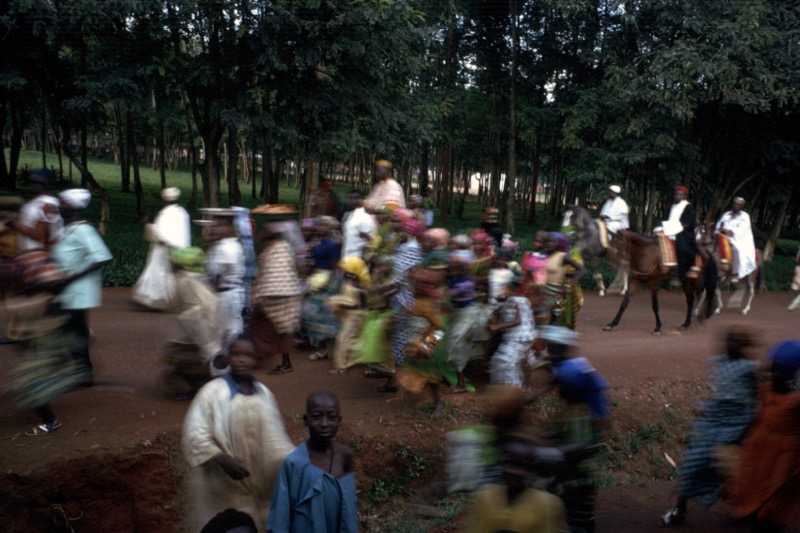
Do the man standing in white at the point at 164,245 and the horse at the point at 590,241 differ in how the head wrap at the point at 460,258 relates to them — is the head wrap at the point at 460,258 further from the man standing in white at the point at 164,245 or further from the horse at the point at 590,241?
the horse at the point at 590,241

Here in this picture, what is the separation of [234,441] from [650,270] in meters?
8.33

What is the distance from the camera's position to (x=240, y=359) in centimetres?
376

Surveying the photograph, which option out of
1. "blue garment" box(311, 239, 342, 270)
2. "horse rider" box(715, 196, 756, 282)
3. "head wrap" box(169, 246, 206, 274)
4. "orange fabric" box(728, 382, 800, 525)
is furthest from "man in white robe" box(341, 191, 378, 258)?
"horse rider" box(715, 196, 756, 282)

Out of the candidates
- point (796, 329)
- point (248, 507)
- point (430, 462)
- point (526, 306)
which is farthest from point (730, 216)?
point (248, 507)

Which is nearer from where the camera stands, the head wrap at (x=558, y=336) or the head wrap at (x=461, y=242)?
the head wrap at (x=558, y=336)

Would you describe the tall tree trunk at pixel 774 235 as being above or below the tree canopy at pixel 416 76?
below

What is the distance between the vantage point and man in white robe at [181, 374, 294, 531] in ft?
12.0

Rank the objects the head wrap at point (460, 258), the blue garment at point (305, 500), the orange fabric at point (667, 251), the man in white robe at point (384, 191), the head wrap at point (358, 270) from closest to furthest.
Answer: the blue garment at point (305, 500) < the head wrap at point (460, 258) < the head wrap at point (358, 270) < the man in white robe at point (384, 191) < the orange fabric at point (667, 251)

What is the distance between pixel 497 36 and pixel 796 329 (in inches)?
625

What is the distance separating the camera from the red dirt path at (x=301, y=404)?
18.1 ft

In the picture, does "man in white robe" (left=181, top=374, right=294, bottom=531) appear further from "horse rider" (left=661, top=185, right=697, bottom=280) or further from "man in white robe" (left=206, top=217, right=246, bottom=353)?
"horse rider" (left=661, top=185, right=697, bottom=280)

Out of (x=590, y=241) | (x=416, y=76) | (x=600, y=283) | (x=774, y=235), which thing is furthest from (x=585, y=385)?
(x=774, y=235)

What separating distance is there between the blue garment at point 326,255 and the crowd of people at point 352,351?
0.02 meters

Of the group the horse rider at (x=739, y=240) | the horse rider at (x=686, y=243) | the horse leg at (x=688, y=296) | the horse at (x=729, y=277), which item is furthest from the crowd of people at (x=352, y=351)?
the horse rider at (x=739, y=240)
